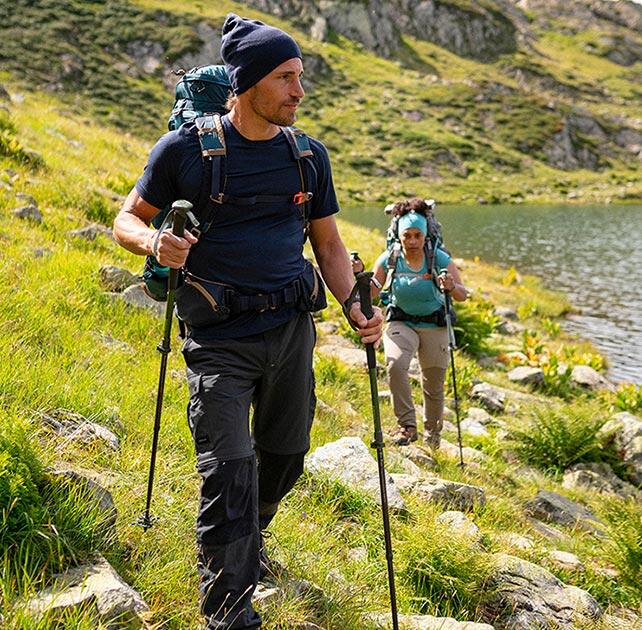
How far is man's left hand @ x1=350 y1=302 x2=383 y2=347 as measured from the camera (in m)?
3.43

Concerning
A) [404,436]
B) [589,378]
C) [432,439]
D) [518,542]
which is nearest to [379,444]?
[518,542]

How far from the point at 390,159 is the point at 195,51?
2872 centimetres

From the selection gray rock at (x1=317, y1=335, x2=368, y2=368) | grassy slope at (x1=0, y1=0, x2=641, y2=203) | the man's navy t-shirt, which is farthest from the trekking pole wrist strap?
grassy slope at (x1=0, y1=0, x2=641, y2=203)

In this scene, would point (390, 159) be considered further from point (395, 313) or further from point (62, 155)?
point (395, 313)

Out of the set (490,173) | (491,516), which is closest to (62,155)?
(491,516)

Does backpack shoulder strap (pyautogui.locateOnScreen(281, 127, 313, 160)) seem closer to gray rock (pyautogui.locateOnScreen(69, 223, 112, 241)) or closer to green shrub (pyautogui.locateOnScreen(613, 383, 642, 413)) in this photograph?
gray rock (pyautogui.locateOnScreen(69, 223, 112, 241))

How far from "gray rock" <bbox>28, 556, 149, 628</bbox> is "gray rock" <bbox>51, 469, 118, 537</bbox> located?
29cm

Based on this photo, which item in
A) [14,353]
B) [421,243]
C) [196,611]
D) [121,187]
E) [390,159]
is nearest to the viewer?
[196,611]

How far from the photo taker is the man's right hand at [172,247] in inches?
110


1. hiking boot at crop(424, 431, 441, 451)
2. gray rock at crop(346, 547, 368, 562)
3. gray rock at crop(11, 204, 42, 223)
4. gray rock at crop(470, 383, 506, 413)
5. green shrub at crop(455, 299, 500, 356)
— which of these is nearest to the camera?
gray rock at crop(346, 547, 368, 562)

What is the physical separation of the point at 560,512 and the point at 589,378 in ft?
24.0

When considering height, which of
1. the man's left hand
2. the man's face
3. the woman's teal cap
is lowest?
the woman's teal cap

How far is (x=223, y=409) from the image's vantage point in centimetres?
305

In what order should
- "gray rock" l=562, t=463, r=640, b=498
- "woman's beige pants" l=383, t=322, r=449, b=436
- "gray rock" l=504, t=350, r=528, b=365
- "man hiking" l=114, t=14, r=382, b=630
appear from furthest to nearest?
"gray rock" l=504, t=350, r=528, b=365 → "gray rock" l=562, t=463, r=640, b=498 → "woman's beige pants" l=383, t=322, r=449, b=436 → "man hiking" l=114, t=14, r=382, b=630
